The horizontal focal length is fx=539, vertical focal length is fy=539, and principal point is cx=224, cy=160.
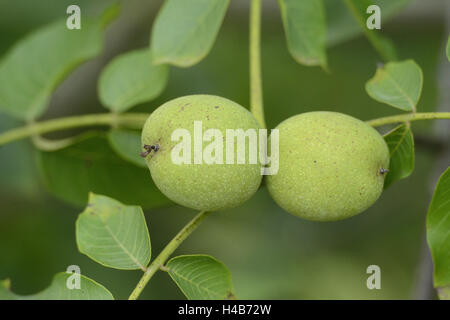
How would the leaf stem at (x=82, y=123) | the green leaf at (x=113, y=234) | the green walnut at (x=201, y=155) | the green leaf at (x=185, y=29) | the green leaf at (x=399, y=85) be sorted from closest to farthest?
1. the green walnut at (x=201, y=155)
2. the green leaf at (x=113, y=234)
3. the green leaf at (x=399, y=85)
4. the green leaf at (x=185, y=29)
5. the leaf stem at (x=82, y=123)

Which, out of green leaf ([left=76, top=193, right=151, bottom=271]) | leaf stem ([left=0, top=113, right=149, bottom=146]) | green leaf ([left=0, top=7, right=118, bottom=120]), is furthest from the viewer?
green leaf ([left=0, top=7, right=118, bottom=120])

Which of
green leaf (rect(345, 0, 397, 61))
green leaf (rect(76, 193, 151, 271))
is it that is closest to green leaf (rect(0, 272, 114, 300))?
green leaf (rect(76, 193, 151, 271))

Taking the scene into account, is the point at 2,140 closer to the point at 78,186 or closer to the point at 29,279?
the point at 78,186

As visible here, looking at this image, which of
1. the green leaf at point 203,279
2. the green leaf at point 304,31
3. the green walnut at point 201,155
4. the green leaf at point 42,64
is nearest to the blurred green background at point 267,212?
the green leaf at point 42,64

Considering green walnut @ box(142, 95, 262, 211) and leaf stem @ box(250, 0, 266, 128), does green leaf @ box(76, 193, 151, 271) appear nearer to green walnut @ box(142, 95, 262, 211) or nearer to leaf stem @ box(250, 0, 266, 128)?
green walnut @ box(142, 95, 262, 211)

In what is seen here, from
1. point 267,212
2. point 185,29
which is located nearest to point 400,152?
point 185,29

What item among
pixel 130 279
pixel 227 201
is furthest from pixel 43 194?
pixel 227 201

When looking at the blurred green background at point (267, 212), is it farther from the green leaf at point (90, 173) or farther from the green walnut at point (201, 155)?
the green walnut at point (201, 155)
